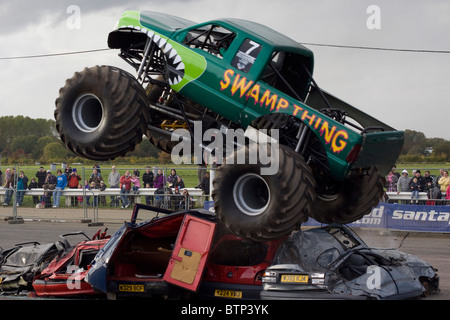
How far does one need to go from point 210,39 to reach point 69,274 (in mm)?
3813

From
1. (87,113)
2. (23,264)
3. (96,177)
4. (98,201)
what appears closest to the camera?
(87,113)

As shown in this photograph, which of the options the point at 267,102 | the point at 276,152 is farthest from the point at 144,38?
the point at 276,152

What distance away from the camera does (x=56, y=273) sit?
8.62 m

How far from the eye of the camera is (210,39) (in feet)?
26.8

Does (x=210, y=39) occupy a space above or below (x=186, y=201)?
above

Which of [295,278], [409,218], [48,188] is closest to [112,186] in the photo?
[48,188]

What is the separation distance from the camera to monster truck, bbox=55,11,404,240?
23.2 ft

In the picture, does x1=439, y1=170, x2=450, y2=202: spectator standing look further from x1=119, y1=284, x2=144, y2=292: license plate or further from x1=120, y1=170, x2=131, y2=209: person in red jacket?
x1=119, y1=284, x2=144, y2=292: license plate

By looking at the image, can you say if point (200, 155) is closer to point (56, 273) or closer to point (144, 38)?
point (144, 38)

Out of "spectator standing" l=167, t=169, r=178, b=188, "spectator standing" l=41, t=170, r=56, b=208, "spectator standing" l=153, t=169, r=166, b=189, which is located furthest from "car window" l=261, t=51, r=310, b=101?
"spectator standing" l=41, t=170, r=56, b=208

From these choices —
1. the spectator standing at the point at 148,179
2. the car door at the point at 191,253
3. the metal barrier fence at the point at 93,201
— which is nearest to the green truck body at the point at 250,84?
the car door at the point at 191,253

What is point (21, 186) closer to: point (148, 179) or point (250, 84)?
point (148, 179)
